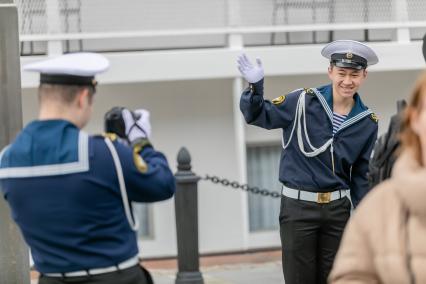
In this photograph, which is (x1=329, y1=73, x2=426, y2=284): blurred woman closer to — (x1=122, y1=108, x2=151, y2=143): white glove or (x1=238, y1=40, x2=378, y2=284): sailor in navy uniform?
(x1=122, y1=108, x2=151, y2=143): white glove

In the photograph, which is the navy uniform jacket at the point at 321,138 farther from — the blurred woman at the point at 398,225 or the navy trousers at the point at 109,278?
the blurred woman at the point at 398,225

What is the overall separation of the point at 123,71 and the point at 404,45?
10.0ft

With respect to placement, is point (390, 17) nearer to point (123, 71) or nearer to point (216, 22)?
point (216, 22)

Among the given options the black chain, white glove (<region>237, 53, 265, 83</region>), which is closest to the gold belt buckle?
white glove (<region>237, 53, 265, 83</region>)

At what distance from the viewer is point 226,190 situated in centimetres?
1160

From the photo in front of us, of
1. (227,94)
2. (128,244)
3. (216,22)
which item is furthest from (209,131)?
(128,244)

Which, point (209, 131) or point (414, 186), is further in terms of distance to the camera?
point (209, 131)

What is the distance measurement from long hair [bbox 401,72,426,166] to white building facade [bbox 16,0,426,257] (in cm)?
793

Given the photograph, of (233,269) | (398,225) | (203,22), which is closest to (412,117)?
(398,225)

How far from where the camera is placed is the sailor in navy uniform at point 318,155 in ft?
19.8

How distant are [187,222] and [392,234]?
5.58 metres

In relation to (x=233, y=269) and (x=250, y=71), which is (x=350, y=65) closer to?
(x=250, y=71)

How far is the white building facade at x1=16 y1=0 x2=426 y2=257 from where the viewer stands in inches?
440

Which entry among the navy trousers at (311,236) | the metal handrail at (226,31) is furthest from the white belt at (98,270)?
the metal handrail at (226,31)
